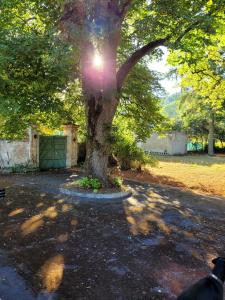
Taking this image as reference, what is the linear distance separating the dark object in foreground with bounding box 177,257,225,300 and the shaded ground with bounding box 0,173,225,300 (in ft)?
7.75

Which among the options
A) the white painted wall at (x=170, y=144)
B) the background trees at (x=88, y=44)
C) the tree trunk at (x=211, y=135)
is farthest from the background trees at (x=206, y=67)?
the white painted wall at (x=170, y=144)

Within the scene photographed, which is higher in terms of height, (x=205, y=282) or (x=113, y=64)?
(x=113, y=64)

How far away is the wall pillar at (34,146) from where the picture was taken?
1612 cm

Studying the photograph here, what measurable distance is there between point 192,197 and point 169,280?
6965mm

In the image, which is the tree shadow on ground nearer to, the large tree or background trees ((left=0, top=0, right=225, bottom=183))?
background trees ((left=0, top=0, right=225, bottom=183))

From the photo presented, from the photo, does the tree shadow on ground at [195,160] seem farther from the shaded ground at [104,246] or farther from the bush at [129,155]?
the shaded ground at [104,246]

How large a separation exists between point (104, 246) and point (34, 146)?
11004mm

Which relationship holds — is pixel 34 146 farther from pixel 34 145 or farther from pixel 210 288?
pixel 210 288

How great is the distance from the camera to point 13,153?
52.3 ft

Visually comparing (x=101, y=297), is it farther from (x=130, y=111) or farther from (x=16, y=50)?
(x=130, y=111)

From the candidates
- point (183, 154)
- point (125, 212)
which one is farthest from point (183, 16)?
point (183, 154)

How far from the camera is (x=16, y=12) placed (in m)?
12.2

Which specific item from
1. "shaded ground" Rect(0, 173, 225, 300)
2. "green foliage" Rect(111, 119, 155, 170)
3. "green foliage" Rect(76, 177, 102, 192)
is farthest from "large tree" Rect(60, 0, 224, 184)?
"green foliage" Rect(111, 119, 155, 170)

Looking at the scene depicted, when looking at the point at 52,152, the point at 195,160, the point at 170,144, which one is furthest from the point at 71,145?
the point at 170,144
